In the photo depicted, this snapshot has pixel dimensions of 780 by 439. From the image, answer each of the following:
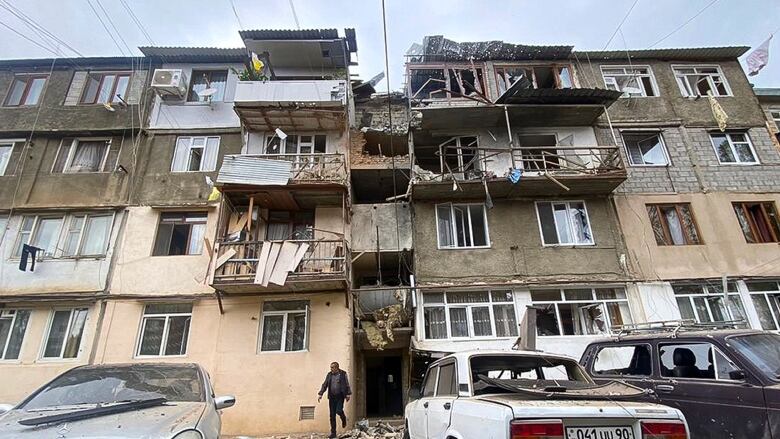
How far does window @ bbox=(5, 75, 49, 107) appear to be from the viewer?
1512cm

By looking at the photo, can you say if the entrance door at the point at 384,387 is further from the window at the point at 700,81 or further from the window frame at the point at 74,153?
the window at the point at 700,81

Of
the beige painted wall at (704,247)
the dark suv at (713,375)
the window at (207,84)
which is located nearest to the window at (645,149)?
the beige painted wall at (704,247)

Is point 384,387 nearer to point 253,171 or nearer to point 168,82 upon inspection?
point 253,171

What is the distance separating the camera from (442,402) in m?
4.75

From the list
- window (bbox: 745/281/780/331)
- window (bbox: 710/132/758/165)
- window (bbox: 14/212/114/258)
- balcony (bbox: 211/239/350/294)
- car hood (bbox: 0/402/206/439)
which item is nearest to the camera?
car hood (bbox: 0/402/206/439)

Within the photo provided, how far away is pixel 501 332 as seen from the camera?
11.9 metres

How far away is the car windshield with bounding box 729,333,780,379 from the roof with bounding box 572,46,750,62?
541 inches

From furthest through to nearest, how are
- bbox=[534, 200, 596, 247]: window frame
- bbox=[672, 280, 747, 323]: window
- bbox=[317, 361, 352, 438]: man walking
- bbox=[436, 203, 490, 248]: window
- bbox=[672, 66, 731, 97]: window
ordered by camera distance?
1. bbox=[672, 66, 731, 97]: window
2. bbox=[436, 203, 490, 248]: window
3. bbox=[534, 200, 596, 247]: window frame
4. bbox=[672, 280, 747, 323]: window
5. bbox=[317, 361, 352, 438]: man walking

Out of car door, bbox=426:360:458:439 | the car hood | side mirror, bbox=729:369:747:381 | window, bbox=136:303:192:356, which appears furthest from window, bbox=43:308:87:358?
side mirror, bbox=729:369:747:381

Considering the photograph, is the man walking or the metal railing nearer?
the man walking

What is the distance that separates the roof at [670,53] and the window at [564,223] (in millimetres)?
6928

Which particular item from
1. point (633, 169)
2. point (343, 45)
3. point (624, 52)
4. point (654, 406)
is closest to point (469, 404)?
point (654, 406)

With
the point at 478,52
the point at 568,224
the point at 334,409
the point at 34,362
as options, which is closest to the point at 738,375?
the point at 334,409

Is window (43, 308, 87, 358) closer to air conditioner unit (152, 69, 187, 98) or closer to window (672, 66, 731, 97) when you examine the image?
air conditioner unit (152, 69, 187, 98)
